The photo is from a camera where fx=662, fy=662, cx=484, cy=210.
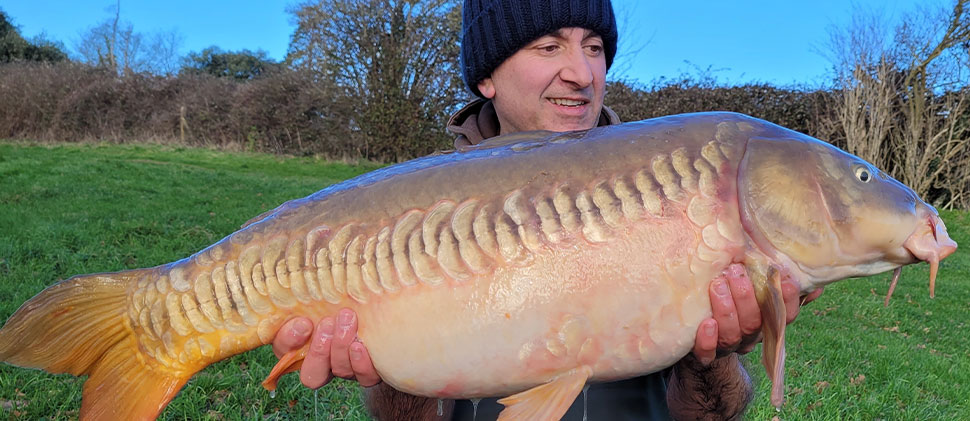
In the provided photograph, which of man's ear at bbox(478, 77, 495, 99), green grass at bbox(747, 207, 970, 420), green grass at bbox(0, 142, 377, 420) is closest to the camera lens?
man's ear at bbox(478, 77, 495, 99)

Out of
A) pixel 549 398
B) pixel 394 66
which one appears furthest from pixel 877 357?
pixel 394 66

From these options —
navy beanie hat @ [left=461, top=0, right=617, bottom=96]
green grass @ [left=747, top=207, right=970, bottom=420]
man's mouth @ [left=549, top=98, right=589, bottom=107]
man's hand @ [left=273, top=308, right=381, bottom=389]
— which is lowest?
green grass @ [left=747, top=207, right=970, bottom=420]

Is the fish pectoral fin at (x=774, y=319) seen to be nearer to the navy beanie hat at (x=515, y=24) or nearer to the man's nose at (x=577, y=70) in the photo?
the man's nose at (x=577, y=70)

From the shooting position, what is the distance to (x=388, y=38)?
458 inches

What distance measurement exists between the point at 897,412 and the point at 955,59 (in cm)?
708

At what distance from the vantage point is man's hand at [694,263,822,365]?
1186mm

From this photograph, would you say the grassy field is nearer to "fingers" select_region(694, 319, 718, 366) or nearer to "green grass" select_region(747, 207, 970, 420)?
"green grass" select_region(747, 207, 970, 420)

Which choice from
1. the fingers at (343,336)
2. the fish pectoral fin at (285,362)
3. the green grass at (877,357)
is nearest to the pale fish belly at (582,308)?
the fingers at (343,336)

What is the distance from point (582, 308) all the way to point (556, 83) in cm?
93

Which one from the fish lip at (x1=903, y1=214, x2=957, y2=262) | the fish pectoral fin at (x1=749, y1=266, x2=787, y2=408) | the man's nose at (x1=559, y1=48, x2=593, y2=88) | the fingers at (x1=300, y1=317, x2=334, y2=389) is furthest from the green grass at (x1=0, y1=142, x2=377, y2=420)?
the fish lip at (x1=903, y1=214, x2=957, y2=262)

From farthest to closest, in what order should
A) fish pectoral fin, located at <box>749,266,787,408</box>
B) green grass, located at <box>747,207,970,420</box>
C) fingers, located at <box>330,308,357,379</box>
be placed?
green grass, located at <box>747,207,970,420</box>
fingers, located at <box>330,308,357,379</box>
fish pectoral fin, located at <box>749,266,787,408</box>

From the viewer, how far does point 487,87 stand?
2189 mm

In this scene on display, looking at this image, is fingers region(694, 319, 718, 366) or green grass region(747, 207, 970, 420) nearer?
fingers region(694, 319, 718, 366)

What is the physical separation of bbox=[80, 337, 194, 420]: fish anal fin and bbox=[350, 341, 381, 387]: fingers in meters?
0.35
